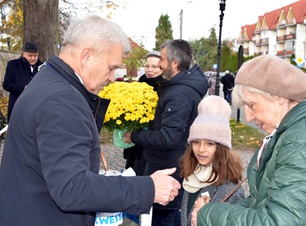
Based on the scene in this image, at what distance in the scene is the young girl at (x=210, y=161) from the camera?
2760 mm

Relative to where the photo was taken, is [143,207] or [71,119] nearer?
[71,119]

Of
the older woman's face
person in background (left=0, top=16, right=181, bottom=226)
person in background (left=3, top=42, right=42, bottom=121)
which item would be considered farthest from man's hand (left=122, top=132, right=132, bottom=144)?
person in background (left=3, top=42, right=42, bottom=121)

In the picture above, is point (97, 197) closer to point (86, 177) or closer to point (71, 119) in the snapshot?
point (86, 177)

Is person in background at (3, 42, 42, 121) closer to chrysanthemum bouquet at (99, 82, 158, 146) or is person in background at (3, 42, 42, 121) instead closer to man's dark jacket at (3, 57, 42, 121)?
man's dark jacket at (3, 57, 42, 121)

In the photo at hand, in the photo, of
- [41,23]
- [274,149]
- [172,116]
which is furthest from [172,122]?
[41,23]

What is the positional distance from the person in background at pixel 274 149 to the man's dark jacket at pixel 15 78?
19.7 ft

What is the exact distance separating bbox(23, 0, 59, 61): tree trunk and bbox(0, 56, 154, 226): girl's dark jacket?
8591mm

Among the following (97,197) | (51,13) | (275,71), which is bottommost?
(97,197)

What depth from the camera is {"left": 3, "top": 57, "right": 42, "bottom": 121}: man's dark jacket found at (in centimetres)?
718

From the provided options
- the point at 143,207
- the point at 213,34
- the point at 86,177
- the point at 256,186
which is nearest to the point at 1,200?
the point at 86,177

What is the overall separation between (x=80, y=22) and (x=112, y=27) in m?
0.15

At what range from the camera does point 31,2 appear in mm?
9992

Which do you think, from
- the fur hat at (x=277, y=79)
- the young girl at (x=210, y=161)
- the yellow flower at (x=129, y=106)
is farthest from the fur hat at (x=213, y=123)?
the fur hat at (x=277, y=79)

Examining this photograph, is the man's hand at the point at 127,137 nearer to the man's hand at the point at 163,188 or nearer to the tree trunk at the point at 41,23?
the man's hand at the point at 163,188
